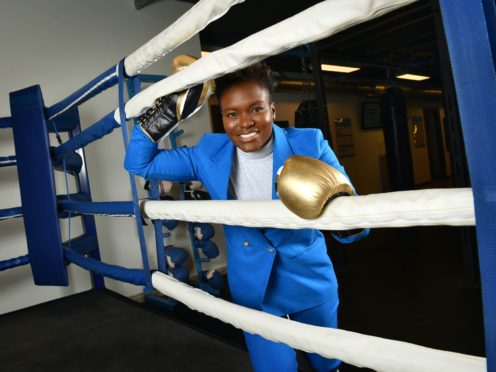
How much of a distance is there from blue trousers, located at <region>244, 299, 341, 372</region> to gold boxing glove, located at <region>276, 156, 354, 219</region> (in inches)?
25.7

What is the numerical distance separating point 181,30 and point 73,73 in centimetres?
276

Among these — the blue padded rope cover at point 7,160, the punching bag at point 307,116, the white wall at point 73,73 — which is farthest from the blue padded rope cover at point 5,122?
the punching bag at point 307,116

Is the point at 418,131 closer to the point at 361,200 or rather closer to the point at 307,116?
the point at 307,116

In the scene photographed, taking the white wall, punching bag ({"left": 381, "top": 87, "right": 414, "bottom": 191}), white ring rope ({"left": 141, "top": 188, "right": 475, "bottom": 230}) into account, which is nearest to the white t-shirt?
white ring rope ({"left": 141, "top": 188, "right": 475, "bottom": 230})

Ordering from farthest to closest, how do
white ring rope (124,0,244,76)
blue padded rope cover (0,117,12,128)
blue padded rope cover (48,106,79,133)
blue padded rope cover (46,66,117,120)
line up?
blue padded rope cover (48,106,79,133) < blue padded rope cover (0,117,12,128) < blue padded rope cover (46,66,117,120) < white ring rope (124,0,244,76)

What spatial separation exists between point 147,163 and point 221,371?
27.3 inches

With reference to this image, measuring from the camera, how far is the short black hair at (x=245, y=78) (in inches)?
42.4

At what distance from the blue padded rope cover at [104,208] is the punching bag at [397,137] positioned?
606 cm

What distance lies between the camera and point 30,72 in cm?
299

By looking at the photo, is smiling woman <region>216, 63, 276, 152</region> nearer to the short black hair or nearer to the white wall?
the short black hair

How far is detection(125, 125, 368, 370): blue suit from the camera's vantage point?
1.09 metres

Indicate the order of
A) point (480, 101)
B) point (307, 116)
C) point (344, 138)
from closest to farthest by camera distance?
1. point (480, 101)
2. point (307, 116)
3. point (344, 138)

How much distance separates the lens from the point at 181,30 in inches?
34.0

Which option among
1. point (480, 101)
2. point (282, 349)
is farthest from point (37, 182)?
point (480, 101)
